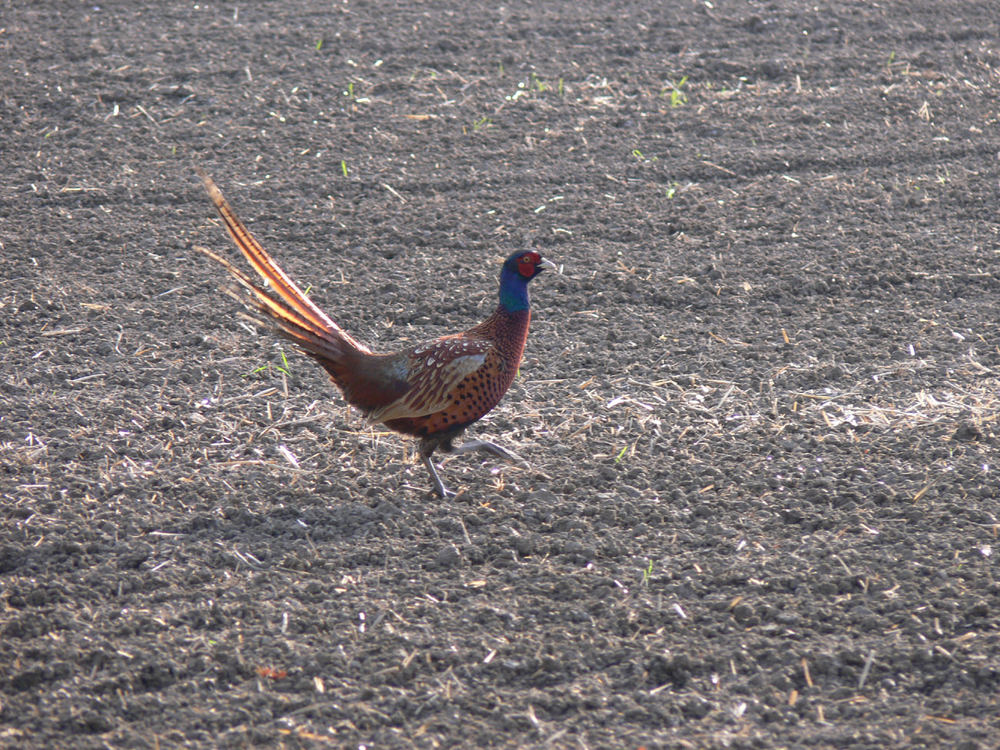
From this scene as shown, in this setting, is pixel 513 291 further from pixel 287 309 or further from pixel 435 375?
pixel 287 309

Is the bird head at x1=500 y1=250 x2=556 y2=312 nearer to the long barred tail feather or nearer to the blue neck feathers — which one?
the blue neck feathers

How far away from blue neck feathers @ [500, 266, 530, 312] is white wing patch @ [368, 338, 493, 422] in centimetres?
19

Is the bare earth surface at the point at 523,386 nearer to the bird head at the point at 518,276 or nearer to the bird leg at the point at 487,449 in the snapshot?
the bird leg at the point at 487,449

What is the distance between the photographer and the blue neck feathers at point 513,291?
4500 millimetres

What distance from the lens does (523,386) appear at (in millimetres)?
5191

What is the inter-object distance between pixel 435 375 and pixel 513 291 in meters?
0.50

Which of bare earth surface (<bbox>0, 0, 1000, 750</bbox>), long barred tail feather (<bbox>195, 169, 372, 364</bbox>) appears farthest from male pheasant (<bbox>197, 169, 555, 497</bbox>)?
bare earth surface (<bbox>0, 0, 1000, 750</bbox>)

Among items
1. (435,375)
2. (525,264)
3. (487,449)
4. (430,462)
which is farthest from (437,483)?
(525,264)

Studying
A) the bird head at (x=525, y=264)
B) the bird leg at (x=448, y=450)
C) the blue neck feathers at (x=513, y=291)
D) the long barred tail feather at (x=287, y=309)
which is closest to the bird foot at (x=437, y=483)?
the bird leg at (x=448, y=450)

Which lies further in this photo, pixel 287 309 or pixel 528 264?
pixel 528 264

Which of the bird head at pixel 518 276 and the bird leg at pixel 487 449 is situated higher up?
the bird head at pixel 518 276

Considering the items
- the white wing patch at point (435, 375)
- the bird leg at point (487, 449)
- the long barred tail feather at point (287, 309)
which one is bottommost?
the bird leg at point (487, 449)

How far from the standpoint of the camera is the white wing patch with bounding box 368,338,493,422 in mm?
4328

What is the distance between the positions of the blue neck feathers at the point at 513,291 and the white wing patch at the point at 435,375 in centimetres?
19
